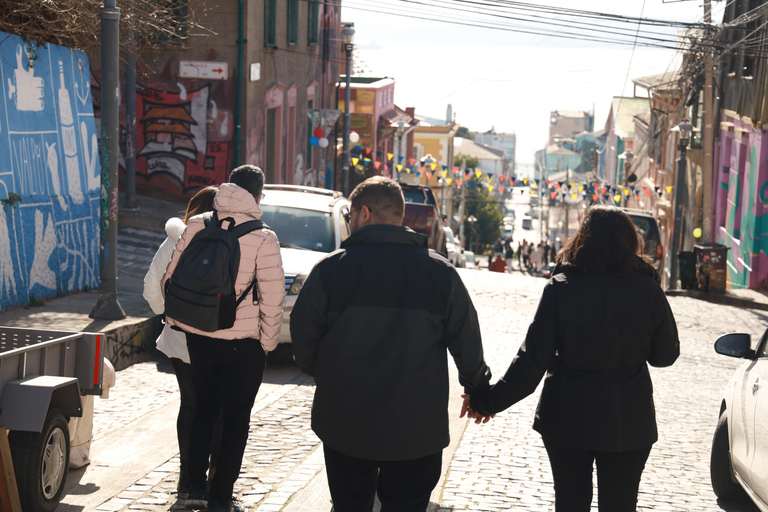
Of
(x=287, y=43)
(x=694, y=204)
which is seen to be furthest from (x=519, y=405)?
(x=694, y=204)

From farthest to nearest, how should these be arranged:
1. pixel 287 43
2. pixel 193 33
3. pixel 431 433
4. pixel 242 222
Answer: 1. pixel 287 43
2. pixel 193 33
3. pixel 242 222
4. pixel 431 433

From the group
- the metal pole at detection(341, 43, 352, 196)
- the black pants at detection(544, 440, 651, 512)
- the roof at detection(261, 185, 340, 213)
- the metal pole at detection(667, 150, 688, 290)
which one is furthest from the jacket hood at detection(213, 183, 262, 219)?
the metal pole at detection(341, 43, 352, 196)

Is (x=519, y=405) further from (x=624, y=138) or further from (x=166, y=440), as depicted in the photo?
(x=624, y=138)

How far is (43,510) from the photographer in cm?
461

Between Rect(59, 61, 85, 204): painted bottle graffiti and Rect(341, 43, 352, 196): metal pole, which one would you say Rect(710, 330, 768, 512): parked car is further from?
Rect(341, 43, 352, 196): metal pole

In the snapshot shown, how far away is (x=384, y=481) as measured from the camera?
3.56m

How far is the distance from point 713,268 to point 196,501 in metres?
18.3

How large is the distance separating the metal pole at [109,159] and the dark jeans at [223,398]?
4751mm

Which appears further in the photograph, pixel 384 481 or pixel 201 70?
pixel 201 70

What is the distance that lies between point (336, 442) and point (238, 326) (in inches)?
48.8

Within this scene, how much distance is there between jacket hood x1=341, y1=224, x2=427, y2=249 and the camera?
11.6 feet

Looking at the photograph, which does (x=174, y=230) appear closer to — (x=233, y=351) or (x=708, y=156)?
(x=233, y=351)

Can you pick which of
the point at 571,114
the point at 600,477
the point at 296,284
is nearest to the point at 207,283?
the point at 600,477

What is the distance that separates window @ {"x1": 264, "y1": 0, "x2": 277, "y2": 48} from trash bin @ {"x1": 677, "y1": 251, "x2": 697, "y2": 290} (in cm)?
1094
